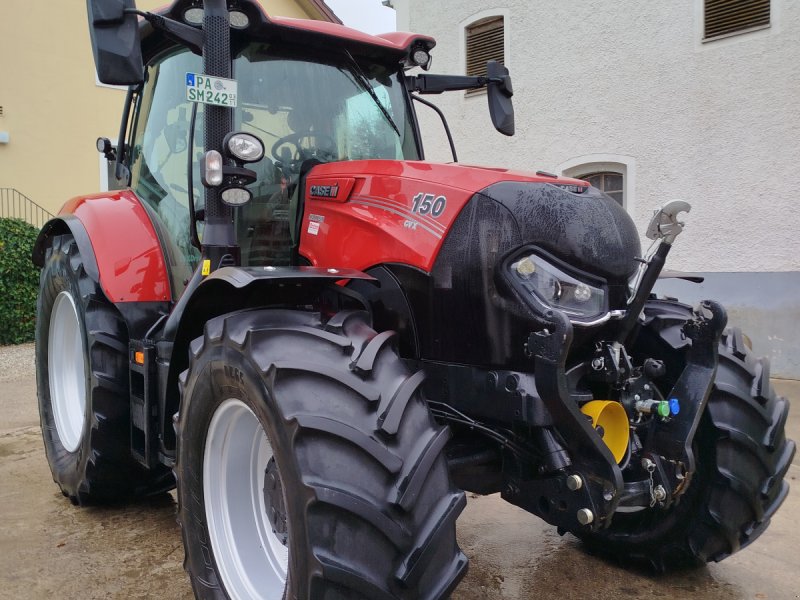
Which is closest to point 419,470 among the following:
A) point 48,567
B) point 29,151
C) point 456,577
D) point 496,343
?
point 456,577

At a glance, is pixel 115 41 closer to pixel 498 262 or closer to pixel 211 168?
pixel 211 168

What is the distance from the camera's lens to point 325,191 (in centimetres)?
271

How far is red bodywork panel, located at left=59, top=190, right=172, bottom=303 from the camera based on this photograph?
321cm

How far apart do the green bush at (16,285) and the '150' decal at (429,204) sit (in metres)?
8.45

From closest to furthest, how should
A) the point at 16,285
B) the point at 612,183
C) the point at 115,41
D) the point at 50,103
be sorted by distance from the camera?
the point at 115,41
the point at 612,183
the point at 16,285
the point at 50,103

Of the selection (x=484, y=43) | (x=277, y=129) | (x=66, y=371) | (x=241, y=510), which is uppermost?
(x=484, y=43)

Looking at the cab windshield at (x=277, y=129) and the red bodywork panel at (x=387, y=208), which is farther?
the cab windshield at (x=277, y=129)

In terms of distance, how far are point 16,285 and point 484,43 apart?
23.0ft

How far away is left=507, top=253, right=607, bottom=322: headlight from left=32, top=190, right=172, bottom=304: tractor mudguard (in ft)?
5.84

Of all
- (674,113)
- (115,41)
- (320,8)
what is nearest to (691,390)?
(115,41)

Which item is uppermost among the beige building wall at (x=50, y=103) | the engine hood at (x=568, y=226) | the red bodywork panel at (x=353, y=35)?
the beige building wall at (x=50, y=103)

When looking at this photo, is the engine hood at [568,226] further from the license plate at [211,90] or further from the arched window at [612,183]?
the arched window at [612,183]

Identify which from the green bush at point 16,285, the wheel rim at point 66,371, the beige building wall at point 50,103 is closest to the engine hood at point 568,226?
the wheel rim at point 66,371

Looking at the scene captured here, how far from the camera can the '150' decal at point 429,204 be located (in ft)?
7.57
